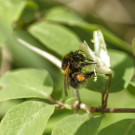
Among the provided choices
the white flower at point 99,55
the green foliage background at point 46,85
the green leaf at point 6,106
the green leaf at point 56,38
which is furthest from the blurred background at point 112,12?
the white flower at point 99,55

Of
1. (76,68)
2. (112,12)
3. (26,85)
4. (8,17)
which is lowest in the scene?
(112,12)

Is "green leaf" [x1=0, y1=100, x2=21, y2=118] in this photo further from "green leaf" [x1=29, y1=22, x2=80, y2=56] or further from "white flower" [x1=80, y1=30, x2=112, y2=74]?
"white flower" [x1=80, y1=30, x2=112, y2=74]

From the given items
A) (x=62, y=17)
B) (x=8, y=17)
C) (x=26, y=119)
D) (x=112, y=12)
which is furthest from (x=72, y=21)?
(x=112, y=12)

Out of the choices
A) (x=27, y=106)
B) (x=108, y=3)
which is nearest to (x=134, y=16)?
(x=108, y=3)

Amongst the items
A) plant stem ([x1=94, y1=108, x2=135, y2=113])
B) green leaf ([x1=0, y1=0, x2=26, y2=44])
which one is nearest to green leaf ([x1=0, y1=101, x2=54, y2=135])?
plant stem ([x1=94, y1=108, x2=135, y2=113])

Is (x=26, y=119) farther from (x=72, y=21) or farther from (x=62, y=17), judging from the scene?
(x=62, y=17)

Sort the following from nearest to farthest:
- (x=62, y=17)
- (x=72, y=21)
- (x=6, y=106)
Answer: (x=6, y=106)
(x=72, y=21)
(x=62, y=17)

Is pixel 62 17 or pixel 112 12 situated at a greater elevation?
→ pixel 62 17

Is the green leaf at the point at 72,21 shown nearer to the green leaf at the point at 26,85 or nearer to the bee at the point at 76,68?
the green leaf at the point at 26,85
